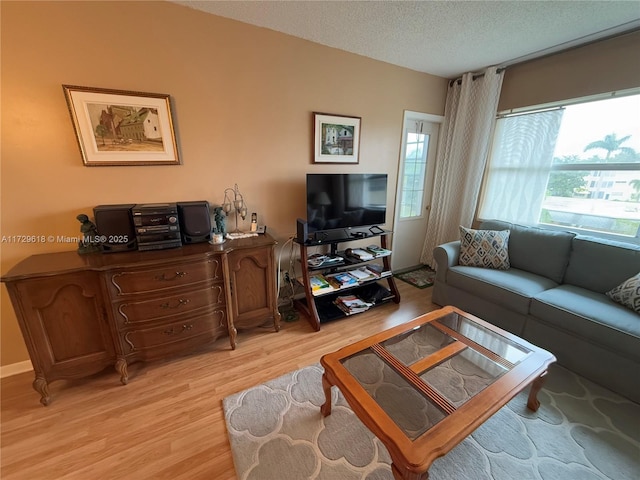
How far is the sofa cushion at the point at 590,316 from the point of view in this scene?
1505 millimetres

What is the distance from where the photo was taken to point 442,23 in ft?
6.06

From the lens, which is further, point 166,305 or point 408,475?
point 166,305

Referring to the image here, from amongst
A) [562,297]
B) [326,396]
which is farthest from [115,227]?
[562,297]

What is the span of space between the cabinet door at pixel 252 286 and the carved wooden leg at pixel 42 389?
43.6 inches

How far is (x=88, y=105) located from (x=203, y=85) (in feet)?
2.39

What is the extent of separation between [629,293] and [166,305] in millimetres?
3163

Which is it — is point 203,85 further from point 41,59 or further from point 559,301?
point 559,301

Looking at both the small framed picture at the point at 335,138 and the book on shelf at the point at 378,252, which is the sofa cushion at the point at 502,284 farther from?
the small framed picture at the point at 335,138

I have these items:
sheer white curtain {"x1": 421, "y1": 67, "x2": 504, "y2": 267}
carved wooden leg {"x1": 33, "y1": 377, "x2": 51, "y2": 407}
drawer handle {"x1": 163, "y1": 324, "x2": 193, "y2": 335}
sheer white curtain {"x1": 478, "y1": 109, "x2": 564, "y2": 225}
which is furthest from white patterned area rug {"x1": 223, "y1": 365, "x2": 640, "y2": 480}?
sheer white curtain {"x1": 421, "y1": 67, "x2": 504, "y2": 267}

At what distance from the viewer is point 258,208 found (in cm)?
223

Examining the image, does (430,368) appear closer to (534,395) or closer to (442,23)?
(534,395)

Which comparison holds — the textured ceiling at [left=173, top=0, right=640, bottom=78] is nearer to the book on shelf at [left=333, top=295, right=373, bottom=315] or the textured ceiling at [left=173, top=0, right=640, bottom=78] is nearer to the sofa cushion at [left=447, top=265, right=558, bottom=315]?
the sofa cushion at [left=447, top=265, right=558, bottom=315]

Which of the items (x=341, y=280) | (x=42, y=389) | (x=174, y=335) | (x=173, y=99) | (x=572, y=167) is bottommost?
(x=42, y=389)

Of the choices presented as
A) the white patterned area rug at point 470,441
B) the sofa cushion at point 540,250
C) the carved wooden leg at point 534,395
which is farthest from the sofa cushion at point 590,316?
the carved wooden leg at point 534,395
